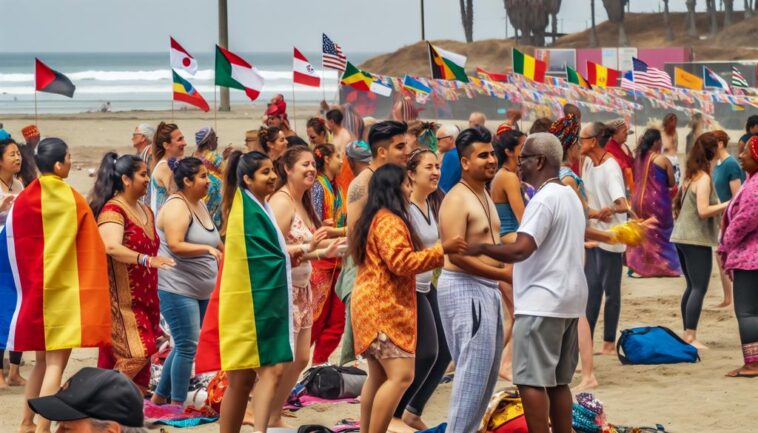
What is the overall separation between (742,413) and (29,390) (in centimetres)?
428

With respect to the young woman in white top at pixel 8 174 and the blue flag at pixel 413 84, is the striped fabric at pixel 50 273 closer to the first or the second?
the young woman in white top at pixel 8 174

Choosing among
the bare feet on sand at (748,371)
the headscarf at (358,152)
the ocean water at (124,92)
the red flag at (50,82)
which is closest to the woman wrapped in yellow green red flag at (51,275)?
the headscarf at (358,152)

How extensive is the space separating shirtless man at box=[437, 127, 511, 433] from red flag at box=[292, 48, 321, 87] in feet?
35.1

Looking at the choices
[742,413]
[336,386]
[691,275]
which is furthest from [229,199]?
[691,275]

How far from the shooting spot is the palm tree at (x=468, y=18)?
107 metres

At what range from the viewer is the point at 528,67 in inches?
840

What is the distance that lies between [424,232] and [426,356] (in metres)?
0.69

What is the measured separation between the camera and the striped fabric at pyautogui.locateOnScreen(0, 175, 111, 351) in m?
7.37

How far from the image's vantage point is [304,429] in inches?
290

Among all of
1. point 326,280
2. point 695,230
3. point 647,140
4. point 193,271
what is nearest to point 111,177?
point 193,271

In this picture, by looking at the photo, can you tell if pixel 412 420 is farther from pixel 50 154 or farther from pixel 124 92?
pixel 124 92

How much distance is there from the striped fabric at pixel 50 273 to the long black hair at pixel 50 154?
0.07 meters

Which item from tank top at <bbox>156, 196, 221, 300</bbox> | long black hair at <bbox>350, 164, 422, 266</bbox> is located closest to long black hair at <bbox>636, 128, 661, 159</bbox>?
tank top at <bbox>156, 196, 221, 300</bbox>

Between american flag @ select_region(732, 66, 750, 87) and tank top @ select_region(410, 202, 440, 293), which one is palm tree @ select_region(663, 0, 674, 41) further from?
tank top @ select_region(410, 202, 440, 293)
